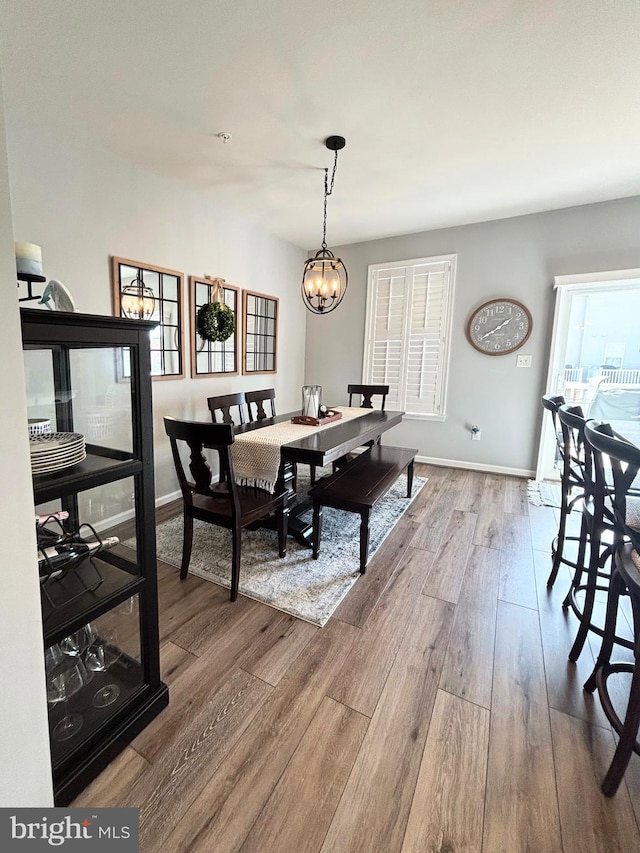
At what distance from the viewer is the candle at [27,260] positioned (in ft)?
3.54

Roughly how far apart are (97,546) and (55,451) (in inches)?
16.8

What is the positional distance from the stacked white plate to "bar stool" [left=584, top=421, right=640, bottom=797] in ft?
5.35

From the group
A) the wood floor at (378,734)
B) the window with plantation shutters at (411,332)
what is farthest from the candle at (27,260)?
the window with plantation shutters at (411,332)

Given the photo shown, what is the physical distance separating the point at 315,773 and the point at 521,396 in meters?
4.00

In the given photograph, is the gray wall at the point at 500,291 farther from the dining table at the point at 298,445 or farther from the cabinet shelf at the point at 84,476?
the cabinet shelf at the point at 84,476

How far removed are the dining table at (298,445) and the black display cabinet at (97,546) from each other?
1.04 meters

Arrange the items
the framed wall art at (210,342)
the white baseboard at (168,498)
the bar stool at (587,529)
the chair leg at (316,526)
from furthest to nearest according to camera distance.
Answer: the framed wall art at (210,342)
the white baseboard at (168,498)
the chair leg at (316,526)
the bar stool at (587,529)

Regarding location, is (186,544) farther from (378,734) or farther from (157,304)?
(157,304)

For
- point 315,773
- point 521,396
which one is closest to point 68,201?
point 315,773

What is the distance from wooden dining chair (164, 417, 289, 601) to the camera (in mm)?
1892

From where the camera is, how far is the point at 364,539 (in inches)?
89.0

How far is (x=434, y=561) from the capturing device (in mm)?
2447

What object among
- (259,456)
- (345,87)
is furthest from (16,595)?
(345,87)

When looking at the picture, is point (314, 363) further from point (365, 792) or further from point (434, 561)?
point (365, 792)
